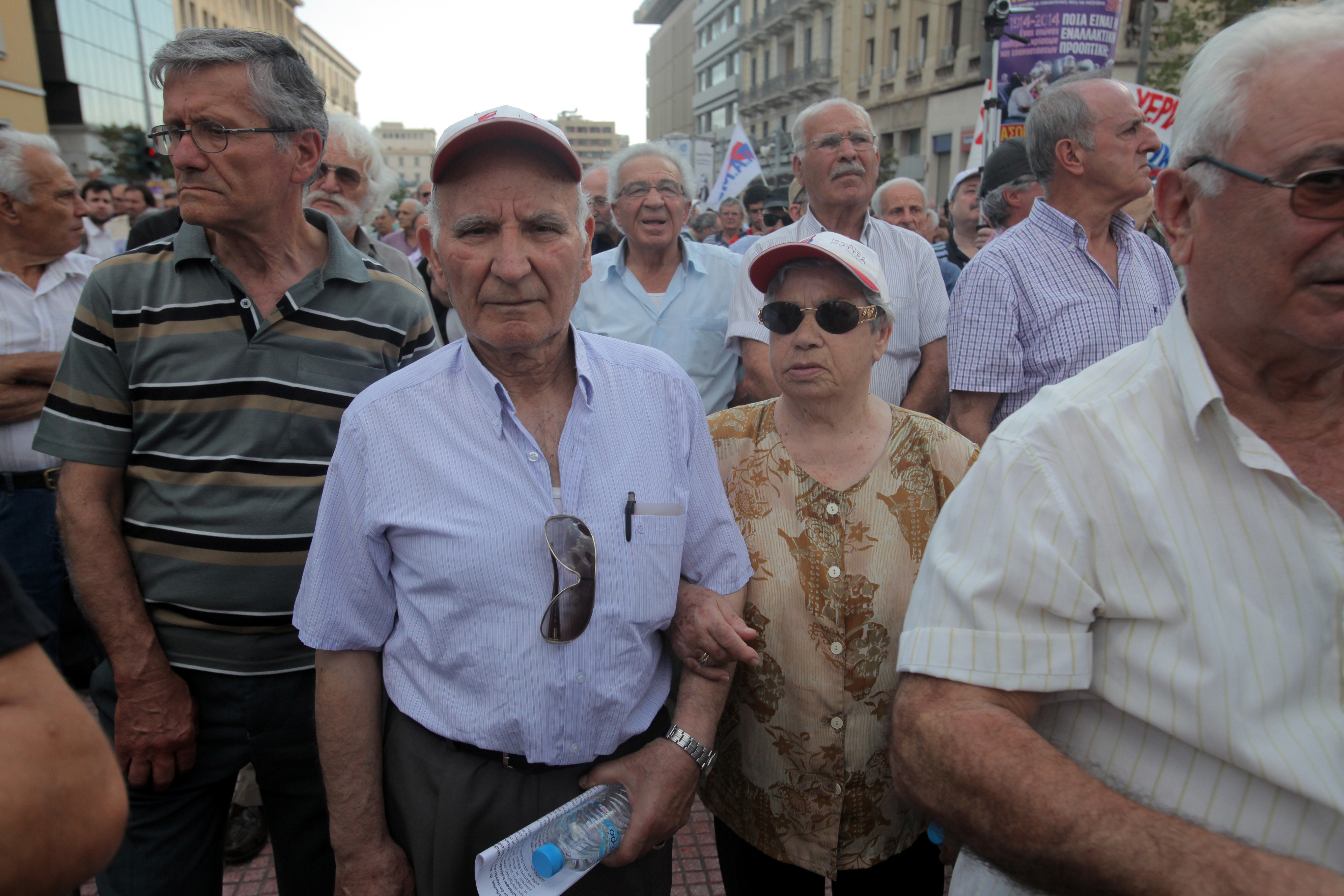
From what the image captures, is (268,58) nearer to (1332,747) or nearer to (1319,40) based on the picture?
(1319,40)

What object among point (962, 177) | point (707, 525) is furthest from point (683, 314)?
point (962, 177)

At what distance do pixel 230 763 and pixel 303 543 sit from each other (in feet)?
1.90

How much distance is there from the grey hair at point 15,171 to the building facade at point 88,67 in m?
27.5

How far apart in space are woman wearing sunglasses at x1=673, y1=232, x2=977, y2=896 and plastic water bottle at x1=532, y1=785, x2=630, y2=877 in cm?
33

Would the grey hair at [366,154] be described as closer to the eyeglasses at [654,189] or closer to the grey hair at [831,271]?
the eyeglasses at [654,189]

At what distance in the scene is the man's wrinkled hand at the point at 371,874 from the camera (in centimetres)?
165

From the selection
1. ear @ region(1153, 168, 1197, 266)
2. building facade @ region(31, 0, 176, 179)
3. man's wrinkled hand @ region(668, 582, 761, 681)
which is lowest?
man's wrinkled hand @ region(668, 582, 761, 681)

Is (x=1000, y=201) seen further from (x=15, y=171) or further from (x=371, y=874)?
(x=15, y=171)

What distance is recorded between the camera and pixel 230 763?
2010mm

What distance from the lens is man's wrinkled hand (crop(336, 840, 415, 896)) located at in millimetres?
1648

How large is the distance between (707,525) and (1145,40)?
2098 centimetres

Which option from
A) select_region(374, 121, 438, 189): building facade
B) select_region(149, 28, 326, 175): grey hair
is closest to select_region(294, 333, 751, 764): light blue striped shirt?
select_region(149, 28, 326, 175): grey hair

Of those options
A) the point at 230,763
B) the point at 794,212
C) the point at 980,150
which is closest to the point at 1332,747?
the point at 230,763

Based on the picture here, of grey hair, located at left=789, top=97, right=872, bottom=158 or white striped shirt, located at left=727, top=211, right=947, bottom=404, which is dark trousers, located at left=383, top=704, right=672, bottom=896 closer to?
white striped shirt, located at left=727, top=211, right=947, bottom=404
